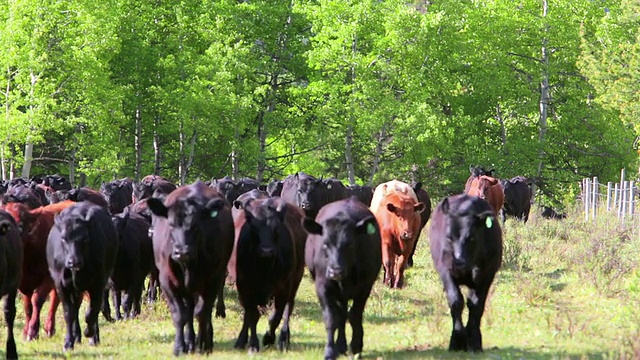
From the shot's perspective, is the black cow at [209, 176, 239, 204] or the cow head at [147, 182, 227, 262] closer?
the cow head at [147, 182, 227, 262]

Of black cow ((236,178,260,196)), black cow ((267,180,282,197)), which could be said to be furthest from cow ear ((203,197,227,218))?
black cow ((267,180,282,197))

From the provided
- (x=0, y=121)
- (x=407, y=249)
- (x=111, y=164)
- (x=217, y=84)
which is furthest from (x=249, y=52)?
(x=407, y=249)

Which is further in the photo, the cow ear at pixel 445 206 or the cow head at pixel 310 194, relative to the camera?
the cow head at pixel 310 194

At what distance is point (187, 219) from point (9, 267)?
2.05 meters

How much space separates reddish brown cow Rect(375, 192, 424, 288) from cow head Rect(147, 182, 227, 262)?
598 cm

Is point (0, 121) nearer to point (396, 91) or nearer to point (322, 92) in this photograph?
point (322, 92)

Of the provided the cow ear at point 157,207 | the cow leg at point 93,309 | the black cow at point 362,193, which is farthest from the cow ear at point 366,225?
the black cow at point 362,193

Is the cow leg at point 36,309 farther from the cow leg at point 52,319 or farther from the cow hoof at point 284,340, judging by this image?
the cow hoof at point 284,340

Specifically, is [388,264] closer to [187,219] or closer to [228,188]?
[228,188]

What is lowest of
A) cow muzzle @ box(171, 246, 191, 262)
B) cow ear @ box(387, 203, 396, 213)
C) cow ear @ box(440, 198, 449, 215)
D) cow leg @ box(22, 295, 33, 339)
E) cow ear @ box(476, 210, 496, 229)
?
cow leg @ box(22, 295, 33, 339)

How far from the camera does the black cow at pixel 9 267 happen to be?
10.7 meters

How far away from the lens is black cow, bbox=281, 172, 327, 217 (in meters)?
20.9

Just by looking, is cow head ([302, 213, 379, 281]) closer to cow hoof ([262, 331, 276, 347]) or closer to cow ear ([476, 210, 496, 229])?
cow ear ([476, 210, 496, 229])

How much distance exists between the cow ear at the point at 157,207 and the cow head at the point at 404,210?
619 centimetres
